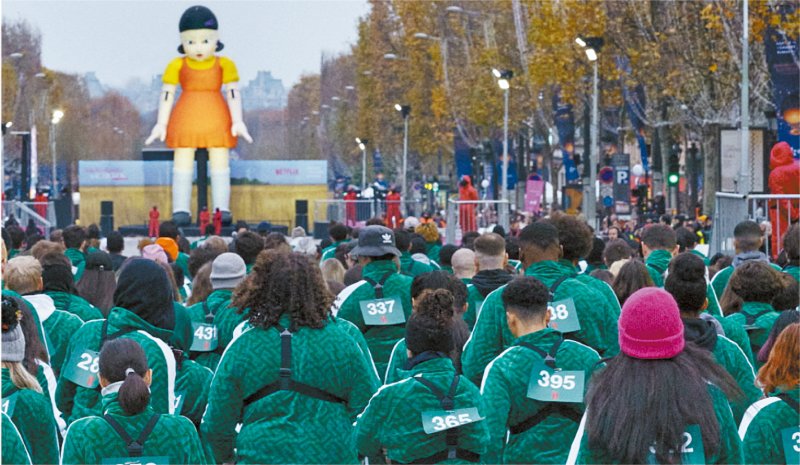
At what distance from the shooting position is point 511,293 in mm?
7273

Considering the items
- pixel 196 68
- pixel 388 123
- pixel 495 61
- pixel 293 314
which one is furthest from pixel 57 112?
pixel 293 314

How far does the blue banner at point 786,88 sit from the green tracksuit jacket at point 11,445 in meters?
23.5

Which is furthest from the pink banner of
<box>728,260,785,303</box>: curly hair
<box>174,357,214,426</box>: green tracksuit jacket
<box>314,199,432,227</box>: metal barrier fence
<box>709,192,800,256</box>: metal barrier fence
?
<box>174,357,214,426</box>: green tracksuit jacket

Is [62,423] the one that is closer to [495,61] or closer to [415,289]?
[415,289]

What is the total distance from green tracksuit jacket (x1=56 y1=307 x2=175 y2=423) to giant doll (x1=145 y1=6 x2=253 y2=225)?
4319 cm

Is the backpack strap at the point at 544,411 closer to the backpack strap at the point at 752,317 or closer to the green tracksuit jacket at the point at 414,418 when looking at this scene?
the green tracksuit jacket at the point at 414,418

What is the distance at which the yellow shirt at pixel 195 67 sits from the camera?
50.9 metres

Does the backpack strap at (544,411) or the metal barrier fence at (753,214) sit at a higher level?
the metal barrier fence at (753,214)

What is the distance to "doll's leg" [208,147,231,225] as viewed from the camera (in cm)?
5375

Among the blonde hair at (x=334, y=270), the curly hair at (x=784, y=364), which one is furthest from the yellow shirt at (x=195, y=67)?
the curly hair at (x=784, y=364)

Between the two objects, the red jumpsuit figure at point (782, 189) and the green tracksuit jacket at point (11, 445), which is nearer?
the green tracksuit jacket at point (11, 445)

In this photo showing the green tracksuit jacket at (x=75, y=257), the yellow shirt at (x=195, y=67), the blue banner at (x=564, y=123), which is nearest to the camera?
the green tracksuit jacket at (x=75, y=257)

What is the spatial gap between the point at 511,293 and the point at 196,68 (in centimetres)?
4495

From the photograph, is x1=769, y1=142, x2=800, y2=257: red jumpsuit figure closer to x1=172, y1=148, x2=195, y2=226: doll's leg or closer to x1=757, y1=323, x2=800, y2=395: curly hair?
x1=757, y1=323, x2=800, y2=395: curly hair
